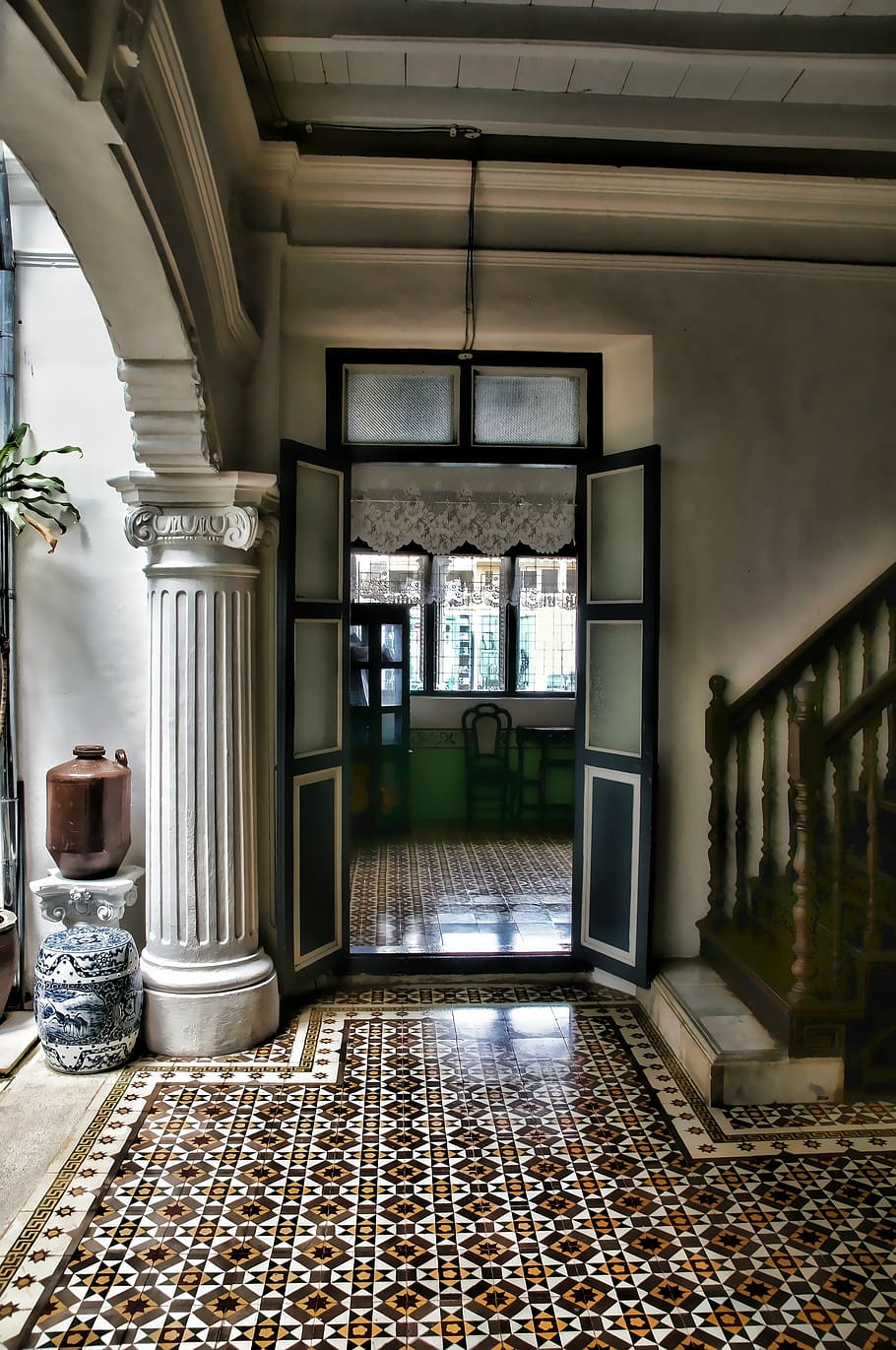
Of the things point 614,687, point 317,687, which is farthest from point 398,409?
point 614,687

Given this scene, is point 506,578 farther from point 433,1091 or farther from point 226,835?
point 433,1091

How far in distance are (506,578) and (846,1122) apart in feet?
18.2

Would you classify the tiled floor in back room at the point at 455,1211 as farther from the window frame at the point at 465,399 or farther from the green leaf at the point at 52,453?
the green leaf at the point at 52,453

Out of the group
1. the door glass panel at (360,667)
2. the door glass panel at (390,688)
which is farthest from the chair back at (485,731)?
the door glass panel at (360,667)

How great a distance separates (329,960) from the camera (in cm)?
441

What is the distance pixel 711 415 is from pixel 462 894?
3.24 m

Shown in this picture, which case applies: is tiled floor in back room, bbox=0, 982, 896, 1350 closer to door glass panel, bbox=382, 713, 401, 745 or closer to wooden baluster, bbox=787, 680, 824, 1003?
wooden baluster, bbox=787, 680, 824, 1003

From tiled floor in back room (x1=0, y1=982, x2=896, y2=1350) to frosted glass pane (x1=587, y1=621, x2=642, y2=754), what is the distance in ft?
4.26

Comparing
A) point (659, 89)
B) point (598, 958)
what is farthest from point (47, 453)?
point (598, 958)

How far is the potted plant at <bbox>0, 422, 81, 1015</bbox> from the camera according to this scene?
3951 mm

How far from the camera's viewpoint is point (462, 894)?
6125mm

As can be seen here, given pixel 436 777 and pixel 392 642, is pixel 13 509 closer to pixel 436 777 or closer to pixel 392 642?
pixel 392 642

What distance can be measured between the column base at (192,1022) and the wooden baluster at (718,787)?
82.8 inches

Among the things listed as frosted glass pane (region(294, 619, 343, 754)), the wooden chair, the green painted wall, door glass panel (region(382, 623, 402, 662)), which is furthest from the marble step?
the green painted wall
